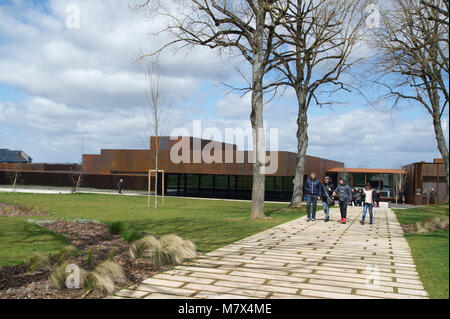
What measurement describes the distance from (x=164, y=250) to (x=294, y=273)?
223 centimetres

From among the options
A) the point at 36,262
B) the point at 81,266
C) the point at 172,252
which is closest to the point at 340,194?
the point at 172,252

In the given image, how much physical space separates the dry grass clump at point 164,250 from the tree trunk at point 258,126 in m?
8.23

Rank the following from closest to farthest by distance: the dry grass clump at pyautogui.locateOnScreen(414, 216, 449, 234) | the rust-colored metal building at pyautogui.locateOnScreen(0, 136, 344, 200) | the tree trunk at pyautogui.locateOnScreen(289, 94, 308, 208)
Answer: the dry grass clump at pyautogui.locateOnScreen(414, 216, 449, 234) < the tree trunk at pyautogui.locateOnScreen(289, 94, 308, 208) < the rust-colored metal building at pyautogui.locateOnScreen(0, 136, 344, 200)

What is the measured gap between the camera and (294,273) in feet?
19.7

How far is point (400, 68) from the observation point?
17.0 meters

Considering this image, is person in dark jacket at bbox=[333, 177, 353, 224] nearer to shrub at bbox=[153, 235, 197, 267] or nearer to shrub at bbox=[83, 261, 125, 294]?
shrub at bbox=[153, 235, 197, 267]

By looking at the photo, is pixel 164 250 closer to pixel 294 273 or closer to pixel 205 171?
pixel 294 273

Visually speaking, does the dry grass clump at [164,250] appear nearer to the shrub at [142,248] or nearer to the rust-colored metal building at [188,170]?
the shrub at [142,248]

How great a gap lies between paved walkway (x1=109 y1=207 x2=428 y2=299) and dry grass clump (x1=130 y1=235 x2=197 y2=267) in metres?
0.24

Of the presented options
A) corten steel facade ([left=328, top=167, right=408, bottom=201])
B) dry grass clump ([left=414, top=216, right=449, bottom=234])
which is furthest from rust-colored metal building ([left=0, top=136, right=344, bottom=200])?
dry grass clump ([left=414, top=216, right=449, bottom=234])

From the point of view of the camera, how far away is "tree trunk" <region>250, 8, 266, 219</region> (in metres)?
15.3

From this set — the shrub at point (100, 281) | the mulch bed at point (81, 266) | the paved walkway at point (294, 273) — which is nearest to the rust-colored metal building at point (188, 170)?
the mulch bed at point (81, 266)
